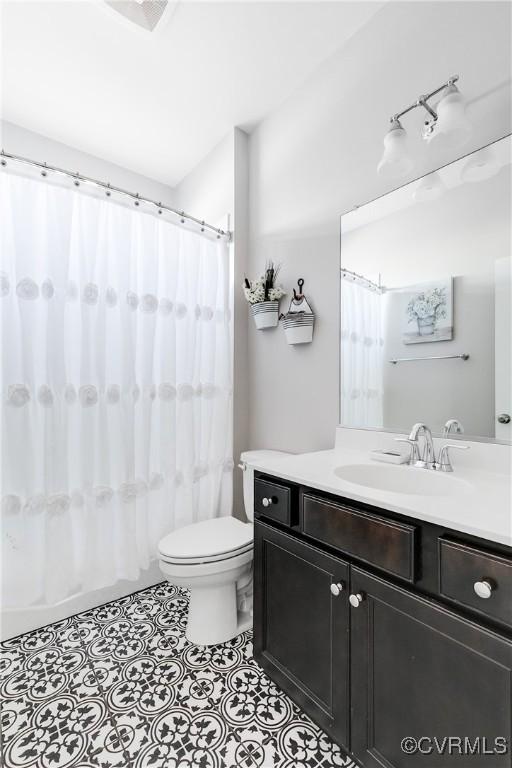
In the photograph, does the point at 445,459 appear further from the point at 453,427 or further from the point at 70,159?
the point at 70,159

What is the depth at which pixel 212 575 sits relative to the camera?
1.55 meters

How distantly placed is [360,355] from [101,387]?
4.24 ft

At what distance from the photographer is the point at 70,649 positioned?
5.20 feet

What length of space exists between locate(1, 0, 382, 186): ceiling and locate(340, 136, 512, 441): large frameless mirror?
2.86ft

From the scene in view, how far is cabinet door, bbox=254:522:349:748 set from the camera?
1091 mm

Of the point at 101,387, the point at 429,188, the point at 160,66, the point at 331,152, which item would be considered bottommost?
the point at 101,387

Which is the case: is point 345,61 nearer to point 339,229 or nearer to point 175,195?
point 339,229

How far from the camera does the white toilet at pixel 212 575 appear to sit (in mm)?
1540

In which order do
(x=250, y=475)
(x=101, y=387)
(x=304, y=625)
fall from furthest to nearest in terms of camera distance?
(x=250, y=475)
(x=101, y=387)
(x=304, y=625)

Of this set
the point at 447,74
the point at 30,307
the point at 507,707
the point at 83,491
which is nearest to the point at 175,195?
the point at 30,307

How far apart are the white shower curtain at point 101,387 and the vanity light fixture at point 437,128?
1153 millimetres

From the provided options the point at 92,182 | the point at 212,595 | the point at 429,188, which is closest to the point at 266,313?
the point at 429,188

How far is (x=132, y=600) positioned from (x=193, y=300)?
1727 millimetres

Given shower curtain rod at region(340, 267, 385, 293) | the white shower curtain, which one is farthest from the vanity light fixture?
the white shower curtain
